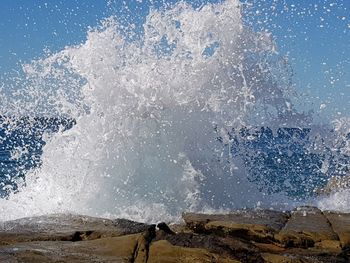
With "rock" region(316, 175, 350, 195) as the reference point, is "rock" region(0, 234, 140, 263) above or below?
below

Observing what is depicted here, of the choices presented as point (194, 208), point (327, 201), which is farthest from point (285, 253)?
point (327, 201)

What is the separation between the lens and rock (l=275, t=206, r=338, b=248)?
251 inches

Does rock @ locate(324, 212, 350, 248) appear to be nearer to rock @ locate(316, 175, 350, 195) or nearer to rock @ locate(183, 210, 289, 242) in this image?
rock @ locate(183, 210, 289, 242)

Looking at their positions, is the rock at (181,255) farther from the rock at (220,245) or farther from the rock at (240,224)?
the rock at (240,224)

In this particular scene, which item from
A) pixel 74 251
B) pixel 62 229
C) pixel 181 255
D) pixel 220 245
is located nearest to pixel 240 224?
pixel 220 245

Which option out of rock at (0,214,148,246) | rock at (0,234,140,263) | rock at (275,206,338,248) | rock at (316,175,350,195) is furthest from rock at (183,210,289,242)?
rock at (316,175,350,195)

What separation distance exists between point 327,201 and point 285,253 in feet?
21.5

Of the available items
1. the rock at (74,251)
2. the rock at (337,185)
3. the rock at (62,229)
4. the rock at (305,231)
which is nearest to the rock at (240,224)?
the rock at (305,231)

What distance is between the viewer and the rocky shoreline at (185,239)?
5.07 metres

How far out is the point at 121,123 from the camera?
36.1 feet

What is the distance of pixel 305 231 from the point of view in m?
6.80

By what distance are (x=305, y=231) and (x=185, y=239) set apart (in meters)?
2.08

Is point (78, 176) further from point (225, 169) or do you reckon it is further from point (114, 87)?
point (225, 169)

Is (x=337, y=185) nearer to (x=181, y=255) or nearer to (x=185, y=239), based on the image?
(x=185, y=239)
